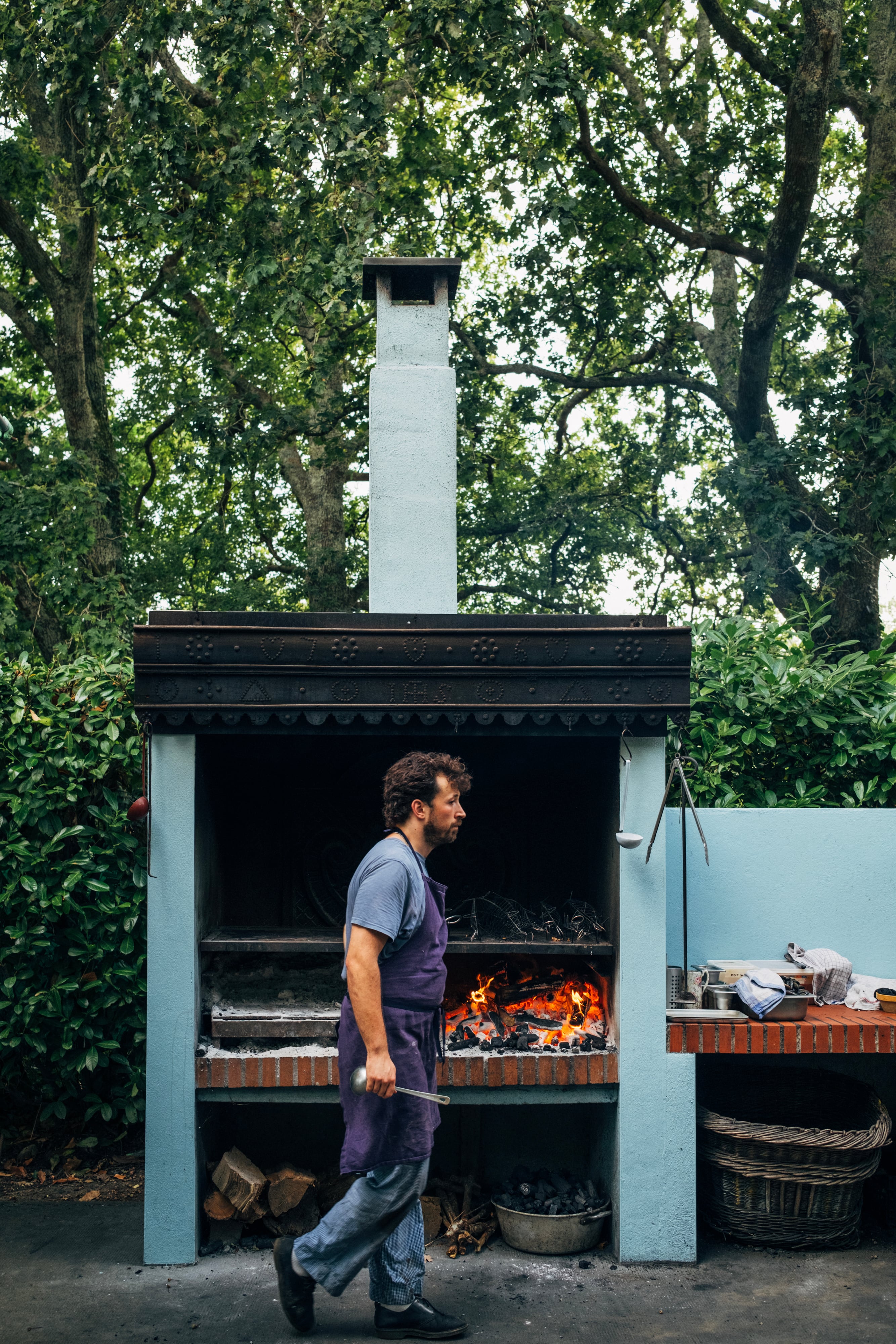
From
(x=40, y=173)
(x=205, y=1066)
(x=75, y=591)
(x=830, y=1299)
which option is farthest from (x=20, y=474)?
(x=830, y=1299)

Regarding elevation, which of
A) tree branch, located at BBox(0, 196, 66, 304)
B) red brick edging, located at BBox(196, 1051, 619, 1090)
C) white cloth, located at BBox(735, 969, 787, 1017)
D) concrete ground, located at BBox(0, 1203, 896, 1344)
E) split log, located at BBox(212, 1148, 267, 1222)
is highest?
tree branch, located at BBox(0, 196, 66, 304)

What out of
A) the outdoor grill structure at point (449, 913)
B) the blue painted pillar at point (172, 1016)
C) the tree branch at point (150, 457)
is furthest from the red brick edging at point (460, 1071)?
the tree branch at point (150, 457)

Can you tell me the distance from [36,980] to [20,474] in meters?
8.87

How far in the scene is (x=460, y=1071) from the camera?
4.61m

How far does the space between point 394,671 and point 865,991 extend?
107 inches

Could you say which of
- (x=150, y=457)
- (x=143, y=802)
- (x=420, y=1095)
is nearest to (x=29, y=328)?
(x=150, y=457)

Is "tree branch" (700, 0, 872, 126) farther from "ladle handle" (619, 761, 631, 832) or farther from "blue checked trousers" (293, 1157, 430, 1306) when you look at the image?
"blue checked trousers" (293, 1157, 430, 1306)

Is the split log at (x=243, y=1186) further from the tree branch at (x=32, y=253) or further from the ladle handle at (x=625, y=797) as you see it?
the tree branch at (x=32, y=253)

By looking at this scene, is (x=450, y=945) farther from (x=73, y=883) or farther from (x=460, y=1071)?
(x=73, y=883)

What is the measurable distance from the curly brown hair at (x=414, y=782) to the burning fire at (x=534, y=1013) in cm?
147

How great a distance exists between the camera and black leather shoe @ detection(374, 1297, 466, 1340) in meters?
3.91

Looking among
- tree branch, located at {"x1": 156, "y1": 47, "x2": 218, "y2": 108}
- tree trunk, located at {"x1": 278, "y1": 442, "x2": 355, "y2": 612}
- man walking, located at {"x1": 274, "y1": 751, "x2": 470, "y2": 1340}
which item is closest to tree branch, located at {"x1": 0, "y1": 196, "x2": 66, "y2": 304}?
tree branch, located at {"x1": 156, "y1": 47, "x2": 218, "y2": 108}

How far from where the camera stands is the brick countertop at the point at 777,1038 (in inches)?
182

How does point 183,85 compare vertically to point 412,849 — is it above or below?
above
